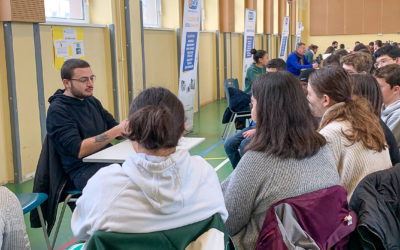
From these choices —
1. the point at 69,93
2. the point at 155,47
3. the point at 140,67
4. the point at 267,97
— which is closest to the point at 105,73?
the point at 140,67

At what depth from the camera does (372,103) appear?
272 centimetres

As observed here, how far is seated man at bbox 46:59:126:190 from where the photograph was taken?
9.24ft

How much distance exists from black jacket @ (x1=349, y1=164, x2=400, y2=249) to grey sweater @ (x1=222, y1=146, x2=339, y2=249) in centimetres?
16

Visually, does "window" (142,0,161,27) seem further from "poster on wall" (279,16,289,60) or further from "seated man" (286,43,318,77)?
"poster on wall" (279,16,289,60)

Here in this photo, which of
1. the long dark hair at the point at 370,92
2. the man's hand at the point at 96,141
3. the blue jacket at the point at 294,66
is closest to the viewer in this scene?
the long dark hair at the point at 370,92

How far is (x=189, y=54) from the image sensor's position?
6727 millimetres

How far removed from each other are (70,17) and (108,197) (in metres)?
5.15

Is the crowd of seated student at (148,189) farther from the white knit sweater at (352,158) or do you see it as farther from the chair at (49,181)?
the chair at (49,181)

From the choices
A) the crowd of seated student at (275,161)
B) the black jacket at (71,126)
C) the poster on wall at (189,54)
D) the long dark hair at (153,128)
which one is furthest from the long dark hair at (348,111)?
the poster on wall at (189,54)

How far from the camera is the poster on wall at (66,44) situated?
5250mm

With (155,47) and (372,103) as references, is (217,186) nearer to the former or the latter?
(372,103)

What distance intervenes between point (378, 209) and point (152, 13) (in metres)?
7.05

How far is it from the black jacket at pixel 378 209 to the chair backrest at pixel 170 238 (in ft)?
2.11

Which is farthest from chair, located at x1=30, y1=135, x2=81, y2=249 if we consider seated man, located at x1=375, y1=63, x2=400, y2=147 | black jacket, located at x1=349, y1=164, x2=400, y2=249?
seated man, located at x1=375, y1=63, x2=400, y2=147
